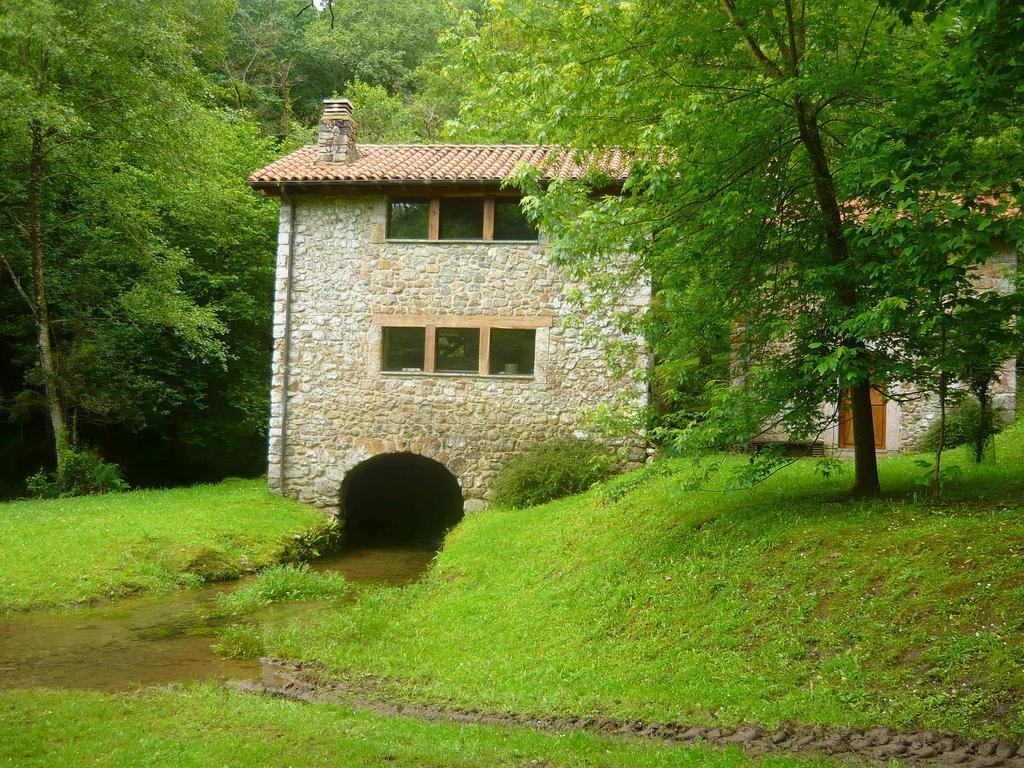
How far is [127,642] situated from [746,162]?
852cm

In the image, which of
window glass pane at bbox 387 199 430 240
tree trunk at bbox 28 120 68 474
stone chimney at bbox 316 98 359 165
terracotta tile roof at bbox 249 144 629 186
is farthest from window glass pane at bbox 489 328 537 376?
tree trunk at bbox 28 120 68 474

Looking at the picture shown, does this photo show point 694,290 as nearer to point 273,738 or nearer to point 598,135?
point 598,135

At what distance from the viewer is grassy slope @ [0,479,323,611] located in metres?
10.5

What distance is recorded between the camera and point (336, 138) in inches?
672

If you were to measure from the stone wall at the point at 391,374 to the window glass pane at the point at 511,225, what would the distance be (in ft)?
0.89

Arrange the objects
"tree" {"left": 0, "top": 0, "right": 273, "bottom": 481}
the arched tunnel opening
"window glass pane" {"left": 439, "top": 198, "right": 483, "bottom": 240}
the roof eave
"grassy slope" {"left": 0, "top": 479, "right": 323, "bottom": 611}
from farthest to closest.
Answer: the arched tunnel opening, "window glass pane" {"left": 439, "top": 198, "right": 483, "bottom": 240}, "tree" {"left": 0, "top": 0, "right": 273, "bottom": 481}, the roof eave, "grassy slope" {"left": 0, "top": 479, "right": 323, "bottom": 611}

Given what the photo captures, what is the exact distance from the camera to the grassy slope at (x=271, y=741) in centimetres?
481

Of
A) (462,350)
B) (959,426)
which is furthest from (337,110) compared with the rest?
(959,426)

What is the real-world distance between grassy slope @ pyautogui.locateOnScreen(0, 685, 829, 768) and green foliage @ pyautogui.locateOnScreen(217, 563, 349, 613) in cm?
421

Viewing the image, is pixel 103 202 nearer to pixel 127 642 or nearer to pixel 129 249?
pixel 129 249

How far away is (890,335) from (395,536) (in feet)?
42.1

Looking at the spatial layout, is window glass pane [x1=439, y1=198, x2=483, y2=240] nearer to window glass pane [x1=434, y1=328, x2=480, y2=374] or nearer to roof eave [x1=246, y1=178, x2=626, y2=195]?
roof eave [x1=246, y1=178, x2=626, y2=195]

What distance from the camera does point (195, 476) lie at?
23234 mm

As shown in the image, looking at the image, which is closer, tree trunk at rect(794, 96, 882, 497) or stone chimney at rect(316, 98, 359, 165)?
tree trunk at rect(794, 96, 882, 497)
